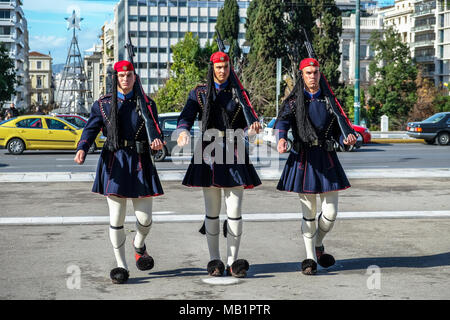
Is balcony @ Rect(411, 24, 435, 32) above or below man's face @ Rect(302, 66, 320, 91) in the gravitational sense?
above

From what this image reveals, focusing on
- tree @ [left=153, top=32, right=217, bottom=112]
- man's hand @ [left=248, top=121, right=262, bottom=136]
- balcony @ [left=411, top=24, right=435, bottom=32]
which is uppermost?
balcony @ [left=411, top=24, right=435, bottom=32]

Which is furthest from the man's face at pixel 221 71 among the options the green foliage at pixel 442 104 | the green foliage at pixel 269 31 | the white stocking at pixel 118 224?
the green foliage at pixel 269 31

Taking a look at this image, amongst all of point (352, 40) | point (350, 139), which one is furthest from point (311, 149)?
point (352, 40)

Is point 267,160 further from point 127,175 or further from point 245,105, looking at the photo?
point 127,175

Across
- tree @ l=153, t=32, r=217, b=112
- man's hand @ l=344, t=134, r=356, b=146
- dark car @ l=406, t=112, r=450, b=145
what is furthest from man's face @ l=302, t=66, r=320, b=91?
tree @ l=153, t=32, r=217, b=112

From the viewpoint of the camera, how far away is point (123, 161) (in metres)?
6.18

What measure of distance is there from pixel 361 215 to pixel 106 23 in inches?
5714

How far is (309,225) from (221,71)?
1.53 metres

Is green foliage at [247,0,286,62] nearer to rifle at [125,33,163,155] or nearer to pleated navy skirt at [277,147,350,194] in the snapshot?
pleated navy skirt at [277,147,350,194]

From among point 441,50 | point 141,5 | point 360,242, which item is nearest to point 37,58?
point 141,5

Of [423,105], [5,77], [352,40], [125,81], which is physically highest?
[352,40]

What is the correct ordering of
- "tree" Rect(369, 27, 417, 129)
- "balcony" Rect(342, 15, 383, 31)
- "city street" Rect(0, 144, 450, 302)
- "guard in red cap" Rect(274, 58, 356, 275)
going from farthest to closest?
"balcony" Rect(342, 15, 383, 31) < "tree" Rect(369, 27, 417, 129) < "guard in red cap" Rect(274, 58, 356, 275) < "city street" Rect(0, 144, 450, 302)

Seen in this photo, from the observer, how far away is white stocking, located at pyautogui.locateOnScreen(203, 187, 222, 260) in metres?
6.42

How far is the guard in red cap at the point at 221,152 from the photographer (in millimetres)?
6273
